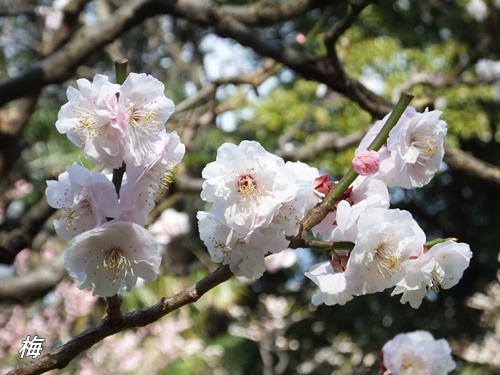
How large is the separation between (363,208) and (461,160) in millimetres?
812

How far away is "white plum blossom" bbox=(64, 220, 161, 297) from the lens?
589 millimetres

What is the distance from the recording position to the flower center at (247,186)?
0.61m

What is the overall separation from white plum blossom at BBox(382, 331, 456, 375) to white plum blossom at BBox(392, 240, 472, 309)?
44cm

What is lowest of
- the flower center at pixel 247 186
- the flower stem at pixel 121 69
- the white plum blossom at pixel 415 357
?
the white plum blossom at pixel 415 357

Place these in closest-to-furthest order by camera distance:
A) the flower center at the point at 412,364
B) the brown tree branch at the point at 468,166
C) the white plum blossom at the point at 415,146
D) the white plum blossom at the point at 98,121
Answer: the white plum blossom at the point at 98,121, the white plum blossom at the point at 415,146, the flower center at the point at 412,364, the brown tree branch at the point at 468,166

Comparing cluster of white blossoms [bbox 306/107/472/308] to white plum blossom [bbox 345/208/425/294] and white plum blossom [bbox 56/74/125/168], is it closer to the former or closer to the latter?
white plum blossom [bbox 345/208/425/294]

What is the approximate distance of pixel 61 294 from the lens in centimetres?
484

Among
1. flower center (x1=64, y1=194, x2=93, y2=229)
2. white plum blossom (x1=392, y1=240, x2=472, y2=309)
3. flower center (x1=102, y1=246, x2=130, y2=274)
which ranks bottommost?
white plum blossom (x1=392, y1=240, x2=472, y2=309)

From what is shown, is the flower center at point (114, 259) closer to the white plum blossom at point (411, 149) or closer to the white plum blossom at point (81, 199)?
the white plum blossom at point (81, 199)

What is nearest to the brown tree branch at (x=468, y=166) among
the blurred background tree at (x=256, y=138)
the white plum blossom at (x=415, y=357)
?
the blurred background tree at (x=256, y=138)

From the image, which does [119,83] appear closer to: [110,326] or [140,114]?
[140,114]

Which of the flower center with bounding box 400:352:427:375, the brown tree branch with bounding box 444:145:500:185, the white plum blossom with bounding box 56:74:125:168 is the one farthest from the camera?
the brown tree branch with bounding box 444:145:500:185

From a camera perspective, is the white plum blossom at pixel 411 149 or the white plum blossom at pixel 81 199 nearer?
the white plum blossom at pixel 81 199

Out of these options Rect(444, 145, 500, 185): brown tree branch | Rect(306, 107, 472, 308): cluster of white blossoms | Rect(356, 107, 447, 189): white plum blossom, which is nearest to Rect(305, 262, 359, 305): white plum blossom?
Rect(306, 107, 472, 308): cluster of white blossoms
